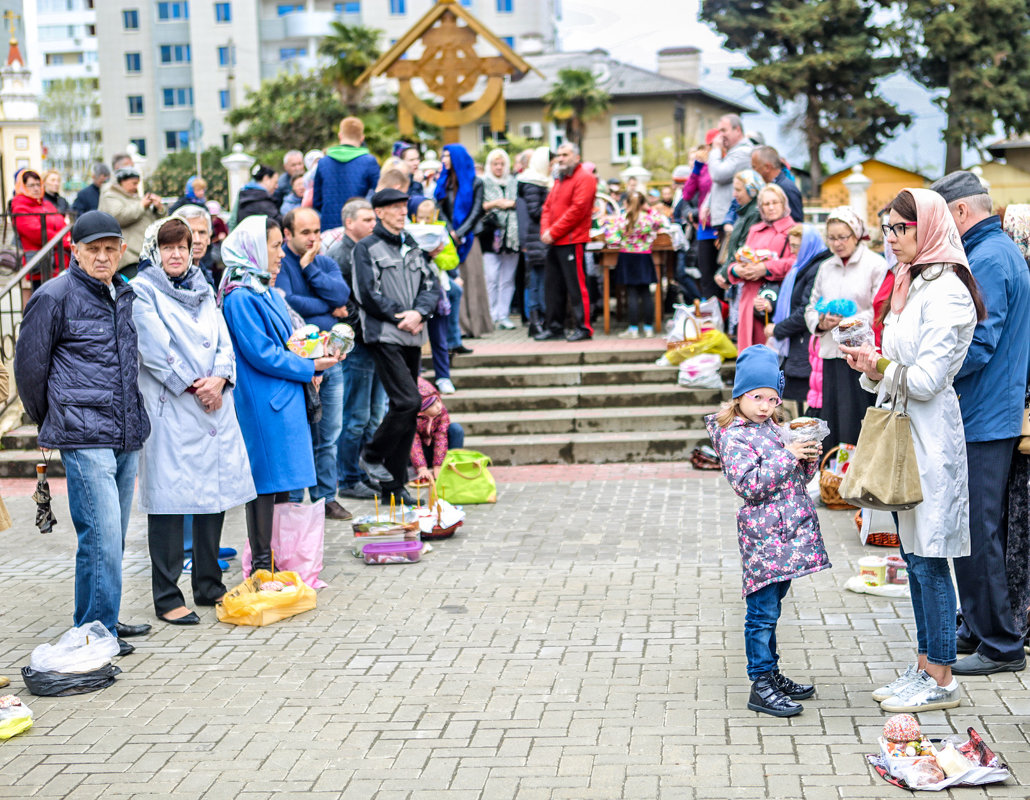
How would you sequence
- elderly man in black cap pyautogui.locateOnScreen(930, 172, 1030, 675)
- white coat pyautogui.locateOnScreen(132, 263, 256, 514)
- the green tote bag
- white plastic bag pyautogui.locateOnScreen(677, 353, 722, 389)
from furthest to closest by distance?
1. white plastic bag pyautogui.locateOnScreen(677, 353, 722, 389)
2. the green tote bag
3. white coat pyautogui.locateOnScreen(132, 263, 256, 514)
4. elderly man in black cap pyautogui.locateOnScreen(930, 172, 1030, 675)

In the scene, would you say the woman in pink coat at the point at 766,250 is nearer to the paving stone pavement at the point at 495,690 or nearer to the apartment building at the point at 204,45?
the paving stone pavement at the point at 495,690

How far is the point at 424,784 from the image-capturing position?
455cm

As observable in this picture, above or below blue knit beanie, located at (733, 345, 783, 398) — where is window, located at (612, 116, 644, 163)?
Result: above

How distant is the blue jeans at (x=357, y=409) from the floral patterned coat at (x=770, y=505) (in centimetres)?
464

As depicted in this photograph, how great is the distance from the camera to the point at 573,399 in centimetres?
1189

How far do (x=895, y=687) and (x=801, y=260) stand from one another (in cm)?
485

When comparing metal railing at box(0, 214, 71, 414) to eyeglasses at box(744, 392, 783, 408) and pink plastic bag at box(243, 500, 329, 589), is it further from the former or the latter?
eyeglasses at box(744, 392, 783, 408)

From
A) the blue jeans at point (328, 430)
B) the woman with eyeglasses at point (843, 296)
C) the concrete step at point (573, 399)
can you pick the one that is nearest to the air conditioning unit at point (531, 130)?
the concrete step at point (573, 399)

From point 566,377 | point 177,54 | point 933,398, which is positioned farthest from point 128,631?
point 177,54

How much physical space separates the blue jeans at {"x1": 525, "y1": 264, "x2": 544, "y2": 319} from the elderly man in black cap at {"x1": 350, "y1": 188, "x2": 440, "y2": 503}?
497 cm

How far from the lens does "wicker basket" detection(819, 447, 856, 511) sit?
874cm

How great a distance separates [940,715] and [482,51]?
45.5 feet

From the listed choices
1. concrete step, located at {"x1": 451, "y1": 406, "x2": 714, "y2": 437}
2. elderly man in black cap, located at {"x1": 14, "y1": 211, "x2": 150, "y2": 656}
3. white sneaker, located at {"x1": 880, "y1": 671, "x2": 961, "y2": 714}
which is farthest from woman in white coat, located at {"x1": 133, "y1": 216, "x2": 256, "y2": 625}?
concrete step, located at {"x1": 451, "y1": 406, "x2": 714, "y2": 437}

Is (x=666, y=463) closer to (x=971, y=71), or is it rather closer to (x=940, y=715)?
(x=940, y=715)
